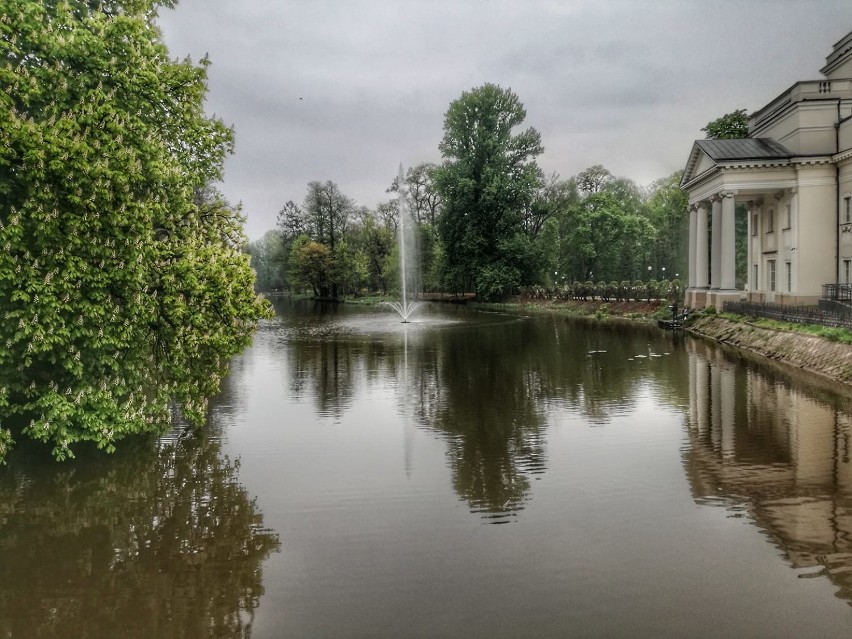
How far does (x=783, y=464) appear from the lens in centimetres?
1269

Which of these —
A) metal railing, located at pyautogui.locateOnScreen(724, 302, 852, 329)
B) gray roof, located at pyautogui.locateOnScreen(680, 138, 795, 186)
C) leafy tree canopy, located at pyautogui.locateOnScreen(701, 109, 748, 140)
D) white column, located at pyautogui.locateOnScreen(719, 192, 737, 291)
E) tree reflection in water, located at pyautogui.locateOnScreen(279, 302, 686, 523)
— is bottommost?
tree reflection in water, located at pyautogui.locateOnScreen(279, 302, 686, 523)

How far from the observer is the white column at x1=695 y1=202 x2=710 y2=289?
4729 centimetres

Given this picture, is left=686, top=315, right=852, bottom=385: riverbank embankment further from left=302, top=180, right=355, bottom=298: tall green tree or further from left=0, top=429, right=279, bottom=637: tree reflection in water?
left=302, top=180, right=355, bottom=298: tall green tree

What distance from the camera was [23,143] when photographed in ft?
34.9

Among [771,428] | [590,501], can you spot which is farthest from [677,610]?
[771,428]

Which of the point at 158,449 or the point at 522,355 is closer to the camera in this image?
the point at 158,449

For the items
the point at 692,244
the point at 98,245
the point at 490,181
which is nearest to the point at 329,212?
the point at 490,181

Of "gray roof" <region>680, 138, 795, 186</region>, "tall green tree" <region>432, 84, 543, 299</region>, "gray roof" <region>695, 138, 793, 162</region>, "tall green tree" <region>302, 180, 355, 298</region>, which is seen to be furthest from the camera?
"tall green tree" <region>302, 180, 355, 298</region>

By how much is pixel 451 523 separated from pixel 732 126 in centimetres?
4969

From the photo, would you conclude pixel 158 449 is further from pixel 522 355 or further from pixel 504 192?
pixel 504 192

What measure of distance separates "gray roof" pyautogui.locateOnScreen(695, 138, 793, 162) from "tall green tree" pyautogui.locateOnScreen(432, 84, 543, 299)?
29.8 m

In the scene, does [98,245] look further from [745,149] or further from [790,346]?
[745,149]

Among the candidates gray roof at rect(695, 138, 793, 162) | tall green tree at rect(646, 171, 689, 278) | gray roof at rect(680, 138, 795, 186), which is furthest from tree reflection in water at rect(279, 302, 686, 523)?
tall green tree at rect(646, 171, 689, 278)

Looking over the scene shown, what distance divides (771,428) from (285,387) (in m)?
14.4
